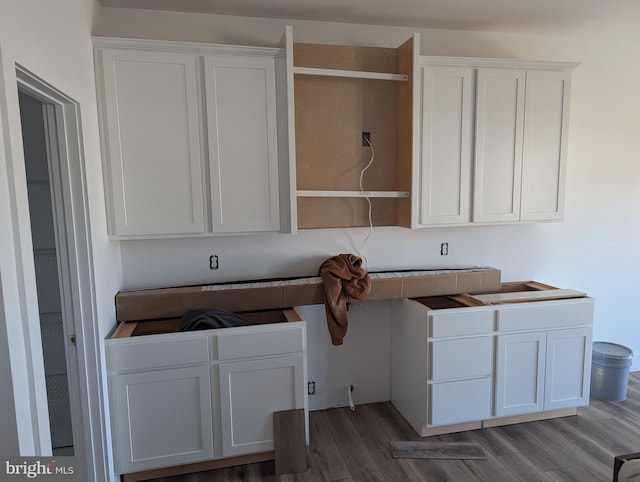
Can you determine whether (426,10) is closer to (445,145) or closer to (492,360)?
(445,145)

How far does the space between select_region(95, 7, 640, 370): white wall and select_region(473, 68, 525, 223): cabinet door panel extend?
0.35 metres

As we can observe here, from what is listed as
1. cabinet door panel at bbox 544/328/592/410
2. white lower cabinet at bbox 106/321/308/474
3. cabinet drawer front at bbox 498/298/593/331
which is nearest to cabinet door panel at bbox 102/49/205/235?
white lower cabinet at bbox 106/321/308/474

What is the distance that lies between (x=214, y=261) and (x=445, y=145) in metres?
1.75

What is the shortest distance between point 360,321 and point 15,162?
2.40 meters

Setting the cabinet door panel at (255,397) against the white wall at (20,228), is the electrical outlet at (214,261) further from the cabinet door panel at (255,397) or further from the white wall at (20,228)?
the white wall at (20,228)

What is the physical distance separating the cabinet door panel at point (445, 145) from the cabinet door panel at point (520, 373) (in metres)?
0.89

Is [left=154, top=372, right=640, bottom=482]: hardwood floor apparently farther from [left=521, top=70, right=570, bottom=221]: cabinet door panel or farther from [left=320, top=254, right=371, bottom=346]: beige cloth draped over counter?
[left=521, top=70, right=570, bottom=221]: cabinet door panel

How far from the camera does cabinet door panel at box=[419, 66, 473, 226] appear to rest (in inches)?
106

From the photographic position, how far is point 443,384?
2652 mm

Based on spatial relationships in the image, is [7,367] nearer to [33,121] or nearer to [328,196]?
[33,121]

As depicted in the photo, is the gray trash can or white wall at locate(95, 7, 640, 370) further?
the gray trash can

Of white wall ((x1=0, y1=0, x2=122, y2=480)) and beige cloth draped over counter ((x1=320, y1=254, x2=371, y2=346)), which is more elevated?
white wall ((x1=0, y1=0, x2=122, y2=480))

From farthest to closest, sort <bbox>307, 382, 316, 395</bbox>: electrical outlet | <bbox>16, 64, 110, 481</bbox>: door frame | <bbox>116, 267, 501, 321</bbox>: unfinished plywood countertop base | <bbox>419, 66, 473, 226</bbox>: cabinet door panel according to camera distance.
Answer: <bbox>307, 382, 316, 395</bbox>: electrical outlet, <bbox>419, 66, 473, 226</bbox>: cabinet door panel, <bbox>116, 267, 501, 321</bbox>: unfinished plywood countertop base, <bbox>16, 64, 110, 481</bbox>: door frame

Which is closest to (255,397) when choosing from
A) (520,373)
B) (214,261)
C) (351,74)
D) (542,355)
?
(214,261)
